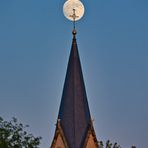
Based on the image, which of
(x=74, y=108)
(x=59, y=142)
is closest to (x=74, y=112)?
(x=74, y=108)

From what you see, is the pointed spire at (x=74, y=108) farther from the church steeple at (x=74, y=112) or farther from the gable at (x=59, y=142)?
the gable at (x=59, y=142)

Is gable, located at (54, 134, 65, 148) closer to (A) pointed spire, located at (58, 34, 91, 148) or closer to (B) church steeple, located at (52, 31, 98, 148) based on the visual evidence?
(B) church steeple, located at (52, 31, 98, 148)

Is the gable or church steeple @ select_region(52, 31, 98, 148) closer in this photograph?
church steeple @ select_region(52, 31, 98, 148)

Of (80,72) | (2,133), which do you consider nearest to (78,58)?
(80,72)

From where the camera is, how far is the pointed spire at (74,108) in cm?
5294

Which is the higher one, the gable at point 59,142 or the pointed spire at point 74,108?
Answer: the pointed spire at point 74,108

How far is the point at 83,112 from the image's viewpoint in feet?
177

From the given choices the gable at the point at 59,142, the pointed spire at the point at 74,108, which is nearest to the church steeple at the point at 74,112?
the pointed spire at the point at 74,108

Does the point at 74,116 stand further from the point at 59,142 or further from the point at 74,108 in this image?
the point at 59,142

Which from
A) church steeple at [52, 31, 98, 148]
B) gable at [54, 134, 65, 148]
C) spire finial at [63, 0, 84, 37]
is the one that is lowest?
gable at [54, 134, 65, 148]

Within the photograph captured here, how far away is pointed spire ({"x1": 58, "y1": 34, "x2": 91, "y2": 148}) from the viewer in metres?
52.9

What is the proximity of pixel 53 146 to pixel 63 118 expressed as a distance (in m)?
2.36

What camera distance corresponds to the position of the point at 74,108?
176 feet

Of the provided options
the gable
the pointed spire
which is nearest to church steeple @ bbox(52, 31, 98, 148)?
the pointed spire
